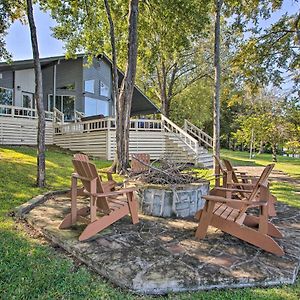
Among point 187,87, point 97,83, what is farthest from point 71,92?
point 187,87

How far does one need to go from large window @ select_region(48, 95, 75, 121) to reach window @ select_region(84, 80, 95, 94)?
3.98ft

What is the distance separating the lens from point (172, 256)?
351 centimetres

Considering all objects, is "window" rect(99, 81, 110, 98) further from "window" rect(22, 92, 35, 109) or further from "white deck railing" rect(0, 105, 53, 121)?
"white deck railing" rect(0, 105, 53, 121)

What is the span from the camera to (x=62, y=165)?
426 inches

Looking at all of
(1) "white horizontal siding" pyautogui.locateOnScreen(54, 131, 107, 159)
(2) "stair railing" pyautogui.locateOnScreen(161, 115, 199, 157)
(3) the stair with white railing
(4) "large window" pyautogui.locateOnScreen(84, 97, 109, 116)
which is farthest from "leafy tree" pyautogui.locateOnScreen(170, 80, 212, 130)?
(1) "white horizontal siding" pyautogui.locateOnScreen(54, 131, 107, 159)

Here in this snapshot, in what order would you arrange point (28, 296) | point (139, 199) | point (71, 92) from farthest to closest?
point (71, 92) → point (139, 199) → point (28, 296)

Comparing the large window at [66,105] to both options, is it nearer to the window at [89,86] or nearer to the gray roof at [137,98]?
the window at [89,86]

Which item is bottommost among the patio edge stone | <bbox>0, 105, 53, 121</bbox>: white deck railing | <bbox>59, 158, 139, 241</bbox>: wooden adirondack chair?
the patio edge stone

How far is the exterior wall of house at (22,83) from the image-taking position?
61.6ft

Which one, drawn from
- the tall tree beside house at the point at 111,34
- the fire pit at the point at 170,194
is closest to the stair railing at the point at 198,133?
the tall tree beside house at the point at 111,34

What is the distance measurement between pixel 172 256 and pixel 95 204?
1238 millimetres

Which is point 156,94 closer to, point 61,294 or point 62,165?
point 62,165

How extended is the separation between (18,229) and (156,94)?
23.9 metres

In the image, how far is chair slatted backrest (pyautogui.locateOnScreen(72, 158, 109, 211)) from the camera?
4.01 metres
